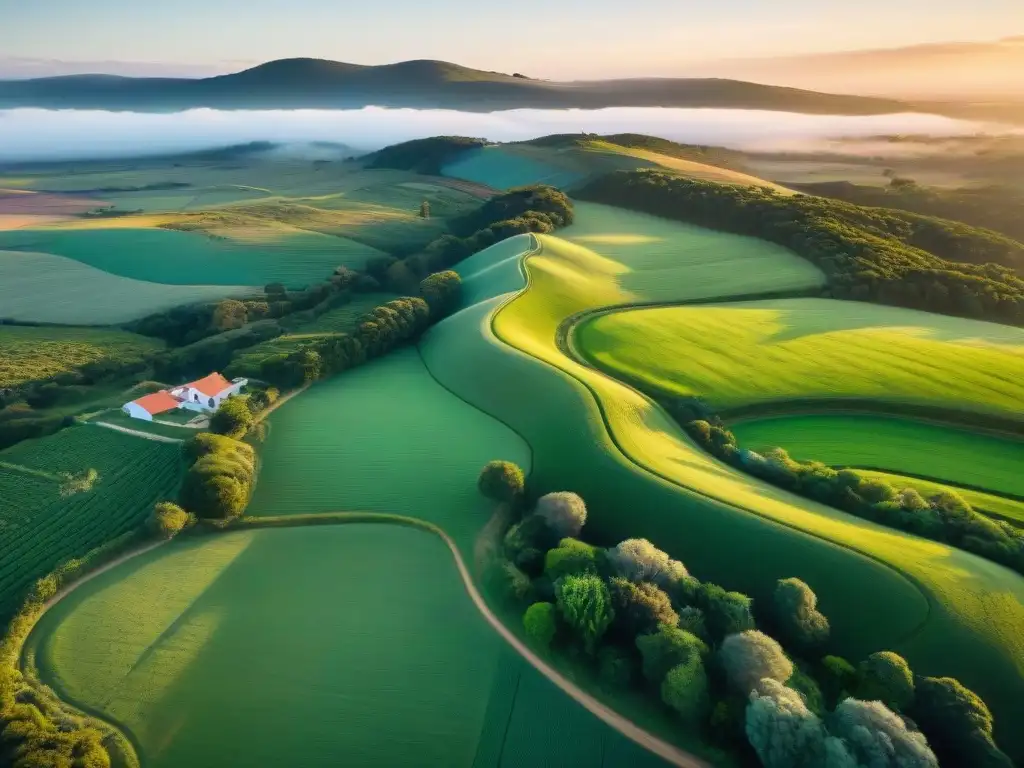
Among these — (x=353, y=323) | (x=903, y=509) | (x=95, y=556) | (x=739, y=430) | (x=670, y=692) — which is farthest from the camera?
(x=353, y=323)

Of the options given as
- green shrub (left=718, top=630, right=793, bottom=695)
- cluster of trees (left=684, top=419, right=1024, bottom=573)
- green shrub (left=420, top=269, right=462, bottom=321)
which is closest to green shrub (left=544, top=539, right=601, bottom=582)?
green shrub (left=718, top=630, right=793, bottom=695)

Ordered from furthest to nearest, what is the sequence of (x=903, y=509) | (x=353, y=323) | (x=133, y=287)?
(x=133, y=287) → (x=353, y=323) → (x=903, y=509)

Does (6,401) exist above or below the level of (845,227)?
below

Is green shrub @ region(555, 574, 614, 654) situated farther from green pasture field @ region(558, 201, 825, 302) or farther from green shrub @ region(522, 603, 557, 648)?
green pasture field @ region(558, 201, 825, 302)

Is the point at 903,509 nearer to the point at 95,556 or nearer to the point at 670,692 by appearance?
the point at 670,692

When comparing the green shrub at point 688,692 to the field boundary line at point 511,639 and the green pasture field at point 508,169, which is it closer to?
the field boundary line at point 511,639

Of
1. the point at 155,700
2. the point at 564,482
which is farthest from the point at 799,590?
the point at 155,700

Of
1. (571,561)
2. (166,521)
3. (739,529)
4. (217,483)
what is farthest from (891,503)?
(166,521)

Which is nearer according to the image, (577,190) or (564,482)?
(564,482)
